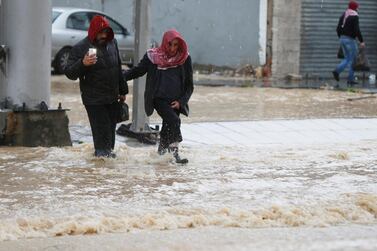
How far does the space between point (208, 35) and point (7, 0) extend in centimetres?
1270

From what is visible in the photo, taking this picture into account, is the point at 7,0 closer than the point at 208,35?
Yes

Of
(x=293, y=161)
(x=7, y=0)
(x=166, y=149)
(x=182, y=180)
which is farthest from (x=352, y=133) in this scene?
(x=7, y=0)

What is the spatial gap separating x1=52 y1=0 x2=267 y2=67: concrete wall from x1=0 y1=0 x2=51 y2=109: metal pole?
11.7m

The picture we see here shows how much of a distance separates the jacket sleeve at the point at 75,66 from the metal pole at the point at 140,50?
181 centimetres

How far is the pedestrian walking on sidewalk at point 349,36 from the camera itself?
1866cm

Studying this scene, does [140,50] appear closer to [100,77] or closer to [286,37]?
[100,77]

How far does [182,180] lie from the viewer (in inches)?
328

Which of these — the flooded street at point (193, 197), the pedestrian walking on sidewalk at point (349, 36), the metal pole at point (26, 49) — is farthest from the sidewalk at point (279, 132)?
the pedestrian walking on sidewalk at point (349, 36)

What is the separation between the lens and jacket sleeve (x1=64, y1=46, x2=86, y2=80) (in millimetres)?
9094

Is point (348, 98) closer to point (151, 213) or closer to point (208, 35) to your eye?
point (208, 35)

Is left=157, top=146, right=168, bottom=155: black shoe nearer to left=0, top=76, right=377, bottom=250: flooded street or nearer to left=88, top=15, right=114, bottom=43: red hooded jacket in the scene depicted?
left=0, top=76, right=377, bottom=250: flooded street

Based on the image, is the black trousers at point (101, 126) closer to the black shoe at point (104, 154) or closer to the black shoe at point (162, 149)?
the black shoe at point (104, 154)

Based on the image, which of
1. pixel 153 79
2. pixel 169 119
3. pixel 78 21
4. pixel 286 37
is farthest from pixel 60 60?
pixel 169 119

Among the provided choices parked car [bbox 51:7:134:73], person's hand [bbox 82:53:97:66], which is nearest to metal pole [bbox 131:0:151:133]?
person's hand [bbox 82:53:97:66]
